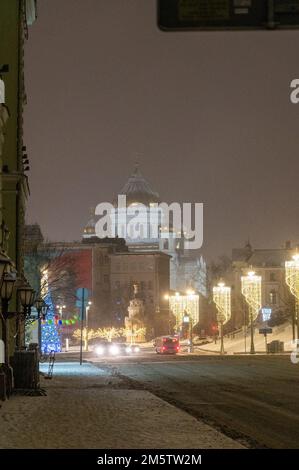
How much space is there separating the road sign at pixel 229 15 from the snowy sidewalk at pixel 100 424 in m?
6.89

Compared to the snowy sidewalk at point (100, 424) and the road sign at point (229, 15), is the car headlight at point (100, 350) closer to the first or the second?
the snowy sidewalk at point (100, 424)

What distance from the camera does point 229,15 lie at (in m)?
8.67

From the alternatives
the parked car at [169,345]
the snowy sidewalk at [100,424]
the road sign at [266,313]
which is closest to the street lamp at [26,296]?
the snowy sidewalk at [100,424]

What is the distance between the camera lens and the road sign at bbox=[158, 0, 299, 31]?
862cm

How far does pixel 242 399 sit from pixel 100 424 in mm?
9359

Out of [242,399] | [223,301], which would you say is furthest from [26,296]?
[223,301]

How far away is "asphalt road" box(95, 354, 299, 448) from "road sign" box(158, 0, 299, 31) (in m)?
7.89

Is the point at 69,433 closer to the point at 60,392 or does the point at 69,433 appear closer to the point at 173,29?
the point at 173,29

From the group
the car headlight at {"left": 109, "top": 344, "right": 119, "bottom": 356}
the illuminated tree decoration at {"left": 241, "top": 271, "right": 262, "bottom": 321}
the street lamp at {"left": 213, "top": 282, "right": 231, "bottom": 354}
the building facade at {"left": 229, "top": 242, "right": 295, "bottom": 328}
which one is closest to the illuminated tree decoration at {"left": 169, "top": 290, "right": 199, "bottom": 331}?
the car headlight at {"left": 109, "top": 344, "right": 119, "bottom": 356}

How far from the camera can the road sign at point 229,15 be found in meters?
8.62

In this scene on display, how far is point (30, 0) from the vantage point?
43062mm

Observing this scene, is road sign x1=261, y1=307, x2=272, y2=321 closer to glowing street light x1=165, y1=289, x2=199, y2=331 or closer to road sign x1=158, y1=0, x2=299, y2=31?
glowing street light x1=165, y1=289, x2=199, y2=331
